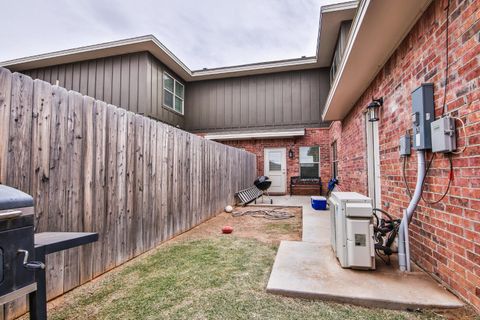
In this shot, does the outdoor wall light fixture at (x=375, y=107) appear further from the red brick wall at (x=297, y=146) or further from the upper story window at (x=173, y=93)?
the upper story window at (x=173, y=93)

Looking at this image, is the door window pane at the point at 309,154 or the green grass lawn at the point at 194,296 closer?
the green grass lawn at the point at 194,296

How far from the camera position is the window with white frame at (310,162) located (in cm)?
1134

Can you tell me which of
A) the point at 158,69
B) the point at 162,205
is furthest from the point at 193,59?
the point at 162,205

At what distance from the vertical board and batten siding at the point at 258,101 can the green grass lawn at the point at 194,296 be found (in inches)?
373

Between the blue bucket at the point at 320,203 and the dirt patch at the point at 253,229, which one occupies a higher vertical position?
the blue bucket at the point at 320,203

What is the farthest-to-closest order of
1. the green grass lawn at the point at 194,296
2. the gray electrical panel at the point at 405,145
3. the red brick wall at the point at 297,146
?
the red brick wall at the point at 297,146 < the gray electrical panel at the point at 405,145 < the green grass lawn at the point at 194,296

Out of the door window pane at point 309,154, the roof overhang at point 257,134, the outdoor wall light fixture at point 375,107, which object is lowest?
the door window pane at point 309,154

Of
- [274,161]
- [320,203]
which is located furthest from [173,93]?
[320,203]

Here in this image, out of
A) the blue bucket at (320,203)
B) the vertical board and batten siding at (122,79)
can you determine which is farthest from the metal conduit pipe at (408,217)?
the vertical board and batten siding at (122,79)

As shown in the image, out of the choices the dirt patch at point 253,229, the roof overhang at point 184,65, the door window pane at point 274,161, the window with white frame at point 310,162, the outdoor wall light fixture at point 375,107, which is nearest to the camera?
the outdoor wall light fixture at point 375,107

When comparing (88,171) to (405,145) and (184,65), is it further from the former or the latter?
(184,65)

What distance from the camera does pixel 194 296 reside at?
2.25 m

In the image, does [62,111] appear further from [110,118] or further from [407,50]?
[407,50]

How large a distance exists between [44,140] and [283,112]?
10760mm
